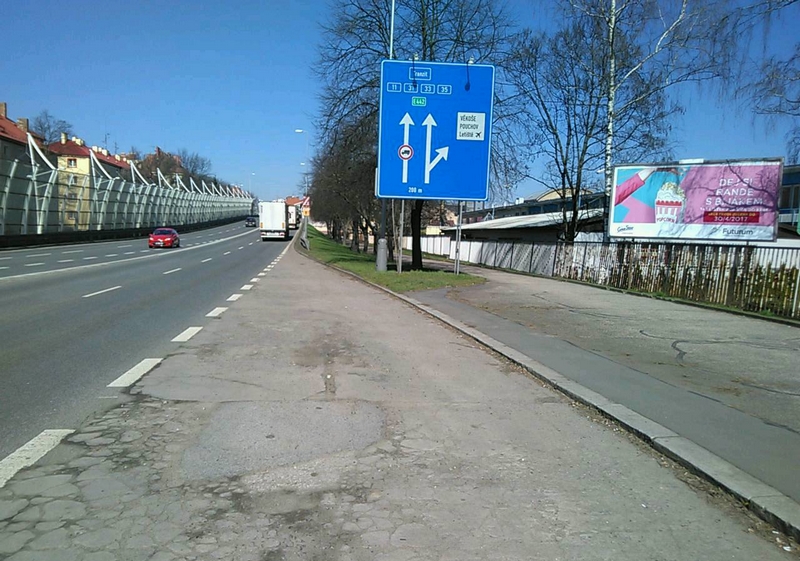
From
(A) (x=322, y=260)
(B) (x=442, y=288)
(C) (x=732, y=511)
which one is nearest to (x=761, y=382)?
(C) (x=732, y=511)

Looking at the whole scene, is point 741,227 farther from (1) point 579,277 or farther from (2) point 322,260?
(2) point 322,260

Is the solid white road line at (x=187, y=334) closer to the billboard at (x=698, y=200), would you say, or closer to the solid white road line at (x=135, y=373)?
the solid white road line at (x=135, y=373)

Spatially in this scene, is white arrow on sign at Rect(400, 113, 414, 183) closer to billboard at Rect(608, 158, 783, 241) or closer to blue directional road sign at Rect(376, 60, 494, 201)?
blue directional road sign at Rect(376, 60, 494, 201)

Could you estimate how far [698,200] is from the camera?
65.9 ft

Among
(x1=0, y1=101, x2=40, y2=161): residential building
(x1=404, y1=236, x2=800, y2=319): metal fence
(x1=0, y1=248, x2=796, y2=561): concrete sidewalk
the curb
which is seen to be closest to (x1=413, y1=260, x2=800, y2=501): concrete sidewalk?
the curb

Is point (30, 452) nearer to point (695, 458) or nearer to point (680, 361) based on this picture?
point (695, 458)

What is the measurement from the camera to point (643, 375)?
7379mm

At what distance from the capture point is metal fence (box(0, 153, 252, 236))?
3269cm

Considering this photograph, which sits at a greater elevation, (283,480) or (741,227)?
(741,227)

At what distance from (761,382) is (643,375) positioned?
1.43m

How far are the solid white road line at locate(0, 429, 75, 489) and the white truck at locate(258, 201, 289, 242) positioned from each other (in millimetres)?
57501

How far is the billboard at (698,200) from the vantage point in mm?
18734

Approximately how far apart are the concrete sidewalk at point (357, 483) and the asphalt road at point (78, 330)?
0.53 m

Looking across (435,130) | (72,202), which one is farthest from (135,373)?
(72,202)
